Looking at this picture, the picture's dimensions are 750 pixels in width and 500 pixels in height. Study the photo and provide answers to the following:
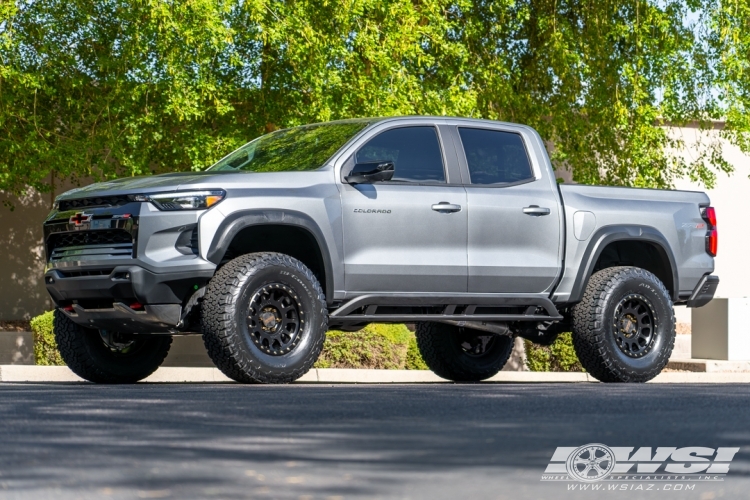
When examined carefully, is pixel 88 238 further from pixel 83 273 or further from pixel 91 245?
pixel 83 273

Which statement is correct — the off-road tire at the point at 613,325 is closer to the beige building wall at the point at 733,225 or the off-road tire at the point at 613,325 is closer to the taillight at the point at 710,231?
the taillight at the point at 710,231

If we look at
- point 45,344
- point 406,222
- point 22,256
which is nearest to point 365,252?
point 406,222

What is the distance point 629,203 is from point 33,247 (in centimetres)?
1450

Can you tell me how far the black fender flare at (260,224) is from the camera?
931cm

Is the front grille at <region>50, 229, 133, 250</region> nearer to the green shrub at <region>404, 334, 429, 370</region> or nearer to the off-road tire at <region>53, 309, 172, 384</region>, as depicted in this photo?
the off-road tire at <region>53, 309, 172, 384</region>

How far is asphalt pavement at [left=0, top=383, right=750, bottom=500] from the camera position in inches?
179

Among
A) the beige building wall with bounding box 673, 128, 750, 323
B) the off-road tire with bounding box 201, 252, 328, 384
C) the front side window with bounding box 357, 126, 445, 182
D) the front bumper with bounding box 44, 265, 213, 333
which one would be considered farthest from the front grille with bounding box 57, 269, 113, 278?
the beige building wall with bounding box 673, 128, 750, 323

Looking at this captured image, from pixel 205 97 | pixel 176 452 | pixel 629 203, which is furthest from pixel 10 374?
pixel 176 452

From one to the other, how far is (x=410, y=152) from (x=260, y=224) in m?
1.63

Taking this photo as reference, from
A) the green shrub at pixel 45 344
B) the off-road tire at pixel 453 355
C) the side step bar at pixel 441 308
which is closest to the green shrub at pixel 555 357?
the off-road tire at pixel 453 355

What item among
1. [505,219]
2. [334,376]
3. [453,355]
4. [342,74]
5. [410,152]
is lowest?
[334,376]

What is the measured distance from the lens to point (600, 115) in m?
20.4

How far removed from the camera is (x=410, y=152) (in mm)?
10586

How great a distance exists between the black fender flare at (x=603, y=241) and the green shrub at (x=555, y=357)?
6978 mm
